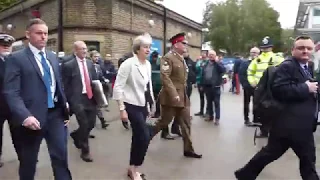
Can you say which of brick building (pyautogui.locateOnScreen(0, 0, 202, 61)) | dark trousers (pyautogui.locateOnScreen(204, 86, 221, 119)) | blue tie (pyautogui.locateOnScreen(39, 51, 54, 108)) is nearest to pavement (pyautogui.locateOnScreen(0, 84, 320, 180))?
dark trousers (pyautogui.locateOnScreen(204, 86, 221, 119))

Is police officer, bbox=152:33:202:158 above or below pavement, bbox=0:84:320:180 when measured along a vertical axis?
above

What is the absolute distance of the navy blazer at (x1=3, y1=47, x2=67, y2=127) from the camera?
13.5 feet

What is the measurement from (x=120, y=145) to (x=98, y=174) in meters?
2.10

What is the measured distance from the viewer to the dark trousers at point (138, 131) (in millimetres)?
5570

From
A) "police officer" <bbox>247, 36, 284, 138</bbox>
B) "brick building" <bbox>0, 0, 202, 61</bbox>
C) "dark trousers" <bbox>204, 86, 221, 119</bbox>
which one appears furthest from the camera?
"brick building" <bbox>0, 0, 202, 61</bbox>

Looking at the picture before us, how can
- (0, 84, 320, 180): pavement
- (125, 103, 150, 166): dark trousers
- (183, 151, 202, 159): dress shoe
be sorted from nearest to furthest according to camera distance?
(125, 103, 150, 166): dark trousers → (0, 84, 320, 180): pavement → (183, 151, 202, 159): dress shoe

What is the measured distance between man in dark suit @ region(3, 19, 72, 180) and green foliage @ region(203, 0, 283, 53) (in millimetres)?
63148

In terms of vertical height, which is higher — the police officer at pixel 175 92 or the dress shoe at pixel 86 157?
the police officer at pixel 175 92

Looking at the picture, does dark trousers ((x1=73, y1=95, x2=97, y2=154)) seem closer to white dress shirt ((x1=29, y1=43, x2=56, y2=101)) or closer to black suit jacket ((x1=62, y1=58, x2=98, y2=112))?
black suit jacket ((x1=62, y1=58, x2=98, y2=112))

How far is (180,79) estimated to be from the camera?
281 inches

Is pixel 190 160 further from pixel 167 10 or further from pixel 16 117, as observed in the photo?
pixel 167 10

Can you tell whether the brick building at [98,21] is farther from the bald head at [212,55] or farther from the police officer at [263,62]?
the police officer at [263,62]

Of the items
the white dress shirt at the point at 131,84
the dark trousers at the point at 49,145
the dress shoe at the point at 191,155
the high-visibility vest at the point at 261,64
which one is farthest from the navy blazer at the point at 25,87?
the high-visibility vest at the point at 261,64

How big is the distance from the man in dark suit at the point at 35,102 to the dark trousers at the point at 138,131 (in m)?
1.16
